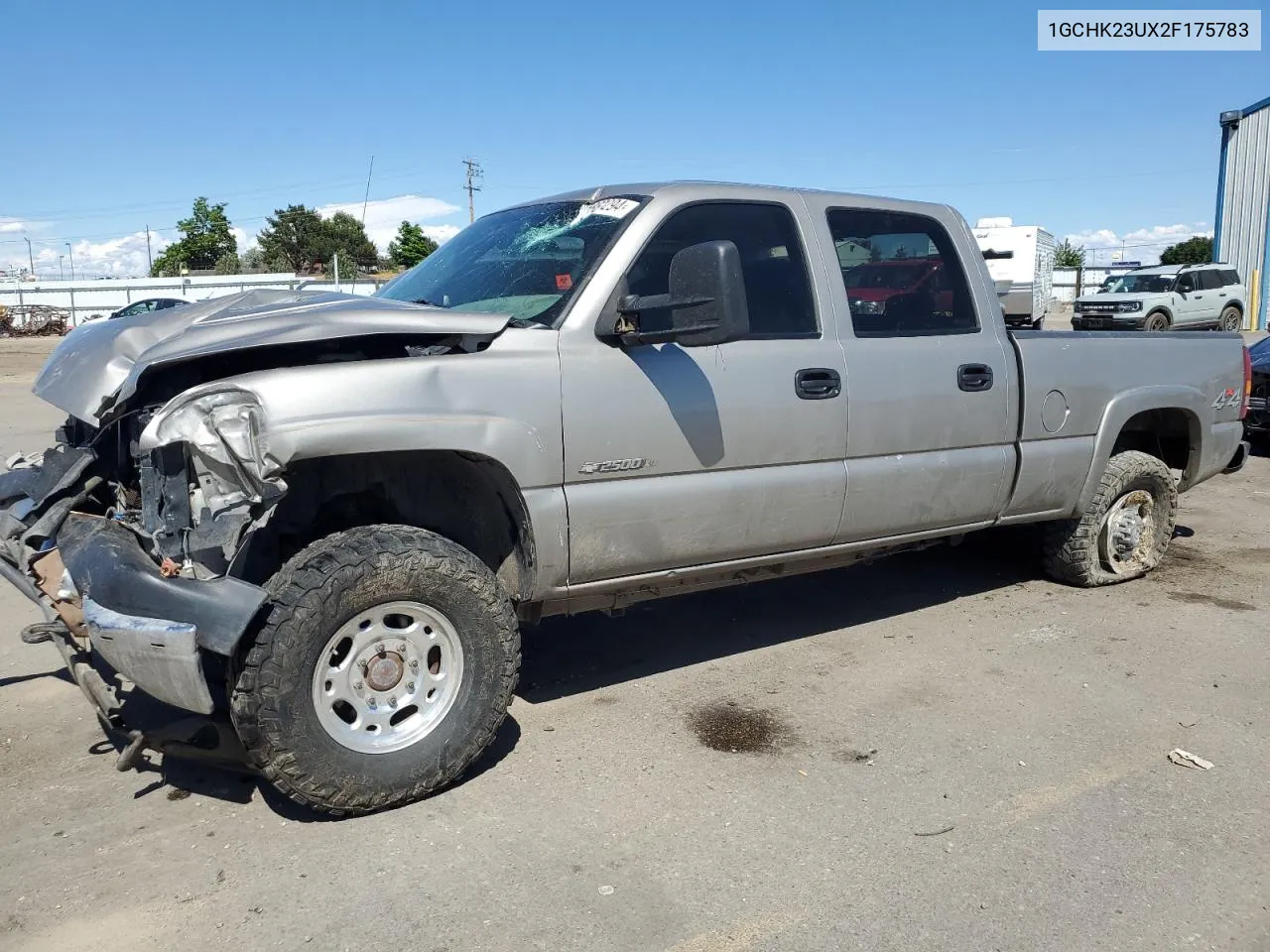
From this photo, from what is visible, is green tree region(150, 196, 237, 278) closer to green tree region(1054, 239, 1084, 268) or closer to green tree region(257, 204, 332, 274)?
green tree region(257, 204, 332, 274)

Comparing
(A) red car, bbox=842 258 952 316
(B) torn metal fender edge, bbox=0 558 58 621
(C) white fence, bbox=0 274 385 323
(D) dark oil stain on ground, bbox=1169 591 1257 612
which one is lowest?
(D) dark oil stain on ground, bbox=1169 591 1257 612

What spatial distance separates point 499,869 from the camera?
3.04 m

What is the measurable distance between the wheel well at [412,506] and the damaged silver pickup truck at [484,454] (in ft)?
0.04

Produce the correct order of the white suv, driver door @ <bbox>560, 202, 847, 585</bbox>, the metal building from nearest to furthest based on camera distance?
driver door @ <bbox>560, 202, 847, 585</bbox>, the white suv, the metal building

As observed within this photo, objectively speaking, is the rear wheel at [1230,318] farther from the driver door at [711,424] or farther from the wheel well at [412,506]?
the wheel well at [412,506]

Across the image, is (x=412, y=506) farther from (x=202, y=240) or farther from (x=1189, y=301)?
(x=202, y=240)

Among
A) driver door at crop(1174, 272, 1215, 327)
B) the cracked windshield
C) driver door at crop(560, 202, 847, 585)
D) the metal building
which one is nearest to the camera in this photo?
driver door at crop(560, 202, 847, 585)

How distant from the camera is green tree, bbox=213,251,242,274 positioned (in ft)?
231

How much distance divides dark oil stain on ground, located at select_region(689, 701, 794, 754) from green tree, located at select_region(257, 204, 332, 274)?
66.4 m

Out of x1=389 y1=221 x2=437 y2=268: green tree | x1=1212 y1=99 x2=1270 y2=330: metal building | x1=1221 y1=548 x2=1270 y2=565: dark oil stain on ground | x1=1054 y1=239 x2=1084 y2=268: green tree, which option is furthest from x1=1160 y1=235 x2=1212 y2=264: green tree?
x1=1221 y1=548 x2=1270 y2=565: dark oil stain on ground

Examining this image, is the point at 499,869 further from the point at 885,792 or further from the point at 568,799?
the point at 885,792

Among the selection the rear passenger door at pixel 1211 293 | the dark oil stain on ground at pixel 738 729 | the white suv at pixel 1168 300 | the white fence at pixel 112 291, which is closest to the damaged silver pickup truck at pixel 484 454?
the dark oil stain on ground at pixel 738 729

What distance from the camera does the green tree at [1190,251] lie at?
6122cm

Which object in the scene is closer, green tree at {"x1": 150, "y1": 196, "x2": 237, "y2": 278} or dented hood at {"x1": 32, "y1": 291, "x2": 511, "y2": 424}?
dented hood at {"x1": 32, "y1": 291, "x2": 511, "y2": 424}
